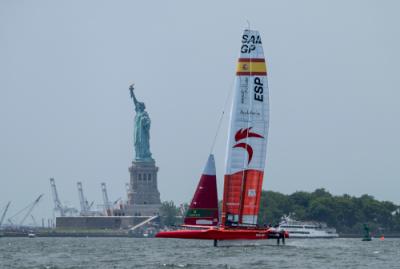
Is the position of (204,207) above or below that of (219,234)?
above

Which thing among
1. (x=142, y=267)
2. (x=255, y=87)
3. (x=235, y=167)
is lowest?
(x=142, y=267)

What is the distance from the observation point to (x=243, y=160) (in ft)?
296

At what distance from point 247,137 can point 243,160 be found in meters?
1.74

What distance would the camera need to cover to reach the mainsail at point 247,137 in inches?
3531

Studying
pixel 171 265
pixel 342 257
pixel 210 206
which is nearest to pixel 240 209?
pixel 210 206

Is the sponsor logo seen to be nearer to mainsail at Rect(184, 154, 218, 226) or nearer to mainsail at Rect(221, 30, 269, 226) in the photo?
mainsail at Rect(221, 30, 269, 226)

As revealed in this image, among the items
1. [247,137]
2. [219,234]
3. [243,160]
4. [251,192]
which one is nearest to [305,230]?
[251,192]

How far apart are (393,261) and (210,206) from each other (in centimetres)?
1400

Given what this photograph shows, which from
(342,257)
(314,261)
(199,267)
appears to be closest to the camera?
(199,267)

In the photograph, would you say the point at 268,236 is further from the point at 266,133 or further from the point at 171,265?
the point at 171,265

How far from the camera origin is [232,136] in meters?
89.6

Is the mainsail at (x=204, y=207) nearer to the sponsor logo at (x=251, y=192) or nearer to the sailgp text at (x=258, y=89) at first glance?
the sponsor logo at (x=251, y=192)

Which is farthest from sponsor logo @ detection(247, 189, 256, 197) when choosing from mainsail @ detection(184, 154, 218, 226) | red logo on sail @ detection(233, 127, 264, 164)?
mainsail @ detection(184, 154, 218, 226)

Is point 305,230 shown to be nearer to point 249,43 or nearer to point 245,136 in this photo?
point 245,136
